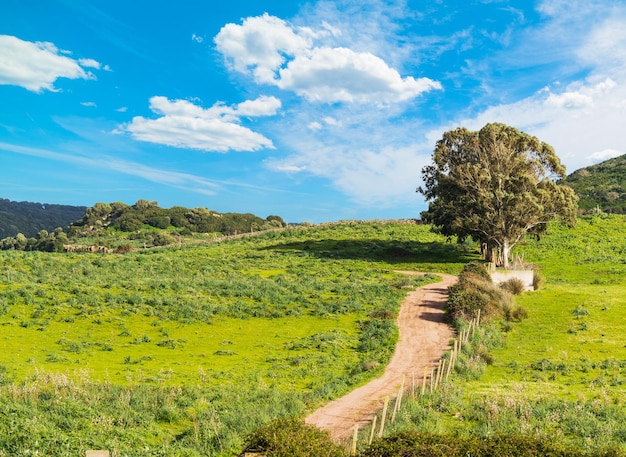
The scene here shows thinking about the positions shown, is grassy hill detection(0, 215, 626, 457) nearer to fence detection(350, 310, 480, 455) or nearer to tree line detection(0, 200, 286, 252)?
fence detection(350, 310, 480, 455)

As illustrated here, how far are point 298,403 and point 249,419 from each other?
8.10 ft

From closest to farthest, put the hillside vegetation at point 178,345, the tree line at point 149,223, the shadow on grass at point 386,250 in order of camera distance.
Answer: the hillside vegetation at point 178,345 < the shadow on grass at point 386,250 < the tree line at point 149,223

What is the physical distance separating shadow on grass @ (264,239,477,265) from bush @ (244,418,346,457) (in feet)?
163

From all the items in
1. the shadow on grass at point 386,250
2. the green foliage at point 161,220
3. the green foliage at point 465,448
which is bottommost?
the green foliage at point 465,448

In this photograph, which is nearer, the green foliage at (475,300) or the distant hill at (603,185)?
the green foliage at (475,300)

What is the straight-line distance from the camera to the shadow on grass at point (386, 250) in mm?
61547

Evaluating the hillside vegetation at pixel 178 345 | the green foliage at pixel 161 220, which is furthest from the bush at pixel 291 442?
the green foliage at pixel 161 220

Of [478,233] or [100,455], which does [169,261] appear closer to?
[478,233]

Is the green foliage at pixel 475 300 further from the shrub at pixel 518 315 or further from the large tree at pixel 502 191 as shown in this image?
the large tree at pixel 502 191

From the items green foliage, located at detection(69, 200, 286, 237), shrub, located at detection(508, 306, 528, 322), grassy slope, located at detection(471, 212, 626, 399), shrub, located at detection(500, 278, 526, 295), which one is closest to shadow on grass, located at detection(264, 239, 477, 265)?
grassy slope, located at detection(471, 212, 626, 399)

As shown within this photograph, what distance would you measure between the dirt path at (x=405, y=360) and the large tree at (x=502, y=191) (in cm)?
1018

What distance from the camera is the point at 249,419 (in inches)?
568

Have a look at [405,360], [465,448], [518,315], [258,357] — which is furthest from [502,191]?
[465,448]

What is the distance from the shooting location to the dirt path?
1582 cm
